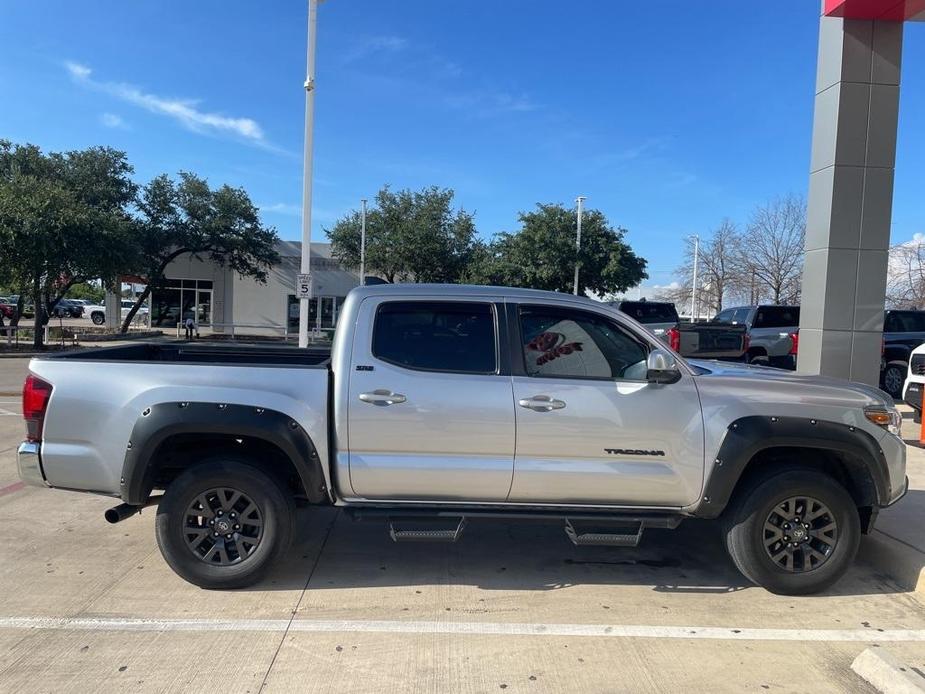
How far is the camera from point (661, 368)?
163 inches

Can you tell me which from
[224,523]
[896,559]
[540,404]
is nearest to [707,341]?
[896,559]

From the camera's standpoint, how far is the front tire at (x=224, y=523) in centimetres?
425

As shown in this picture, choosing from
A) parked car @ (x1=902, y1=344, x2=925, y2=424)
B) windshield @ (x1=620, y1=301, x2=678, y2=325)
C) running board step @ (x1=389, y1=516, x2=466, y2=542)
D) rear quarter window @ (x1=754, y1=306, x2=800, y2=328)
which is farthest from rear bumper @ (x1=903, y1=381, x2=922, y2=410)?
windshield @ (x1=620, y1=301, x2=678, y2=325)

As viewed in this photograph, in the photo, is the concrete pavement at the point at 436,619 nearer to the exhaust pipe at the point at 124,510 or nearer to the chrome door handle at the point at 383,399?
the exhaust pipe at the point at 124,510

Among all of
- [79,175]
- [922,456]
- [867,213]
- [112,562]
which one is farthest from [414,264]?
[112,562]

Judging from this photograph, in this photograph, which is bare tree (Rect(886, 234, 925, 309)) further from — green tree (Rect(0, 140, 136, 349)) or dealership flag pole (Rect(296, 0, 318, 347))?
green tree (Rect(0, 140, 136, 349))

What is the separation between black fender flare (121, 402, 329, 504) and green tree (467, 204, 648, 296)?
26148 mm

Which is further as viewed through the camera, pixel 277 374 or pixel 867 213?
pixel 867 213

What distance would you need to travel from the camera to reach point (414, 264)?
1195 inches

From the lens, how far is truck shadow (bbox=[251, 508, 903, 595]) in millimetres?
4637

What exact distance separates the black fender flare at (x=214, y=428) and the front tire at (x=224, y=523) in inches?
10.7

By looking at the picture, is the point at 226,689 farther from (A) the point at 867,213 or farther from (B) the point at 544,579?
(A) the point at 867,213

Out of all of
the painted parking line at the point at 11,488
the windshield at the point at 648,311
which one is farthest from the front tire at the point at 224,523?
the windshield at the point at 648,311

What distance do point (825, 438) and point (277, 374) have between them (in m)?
3.44
